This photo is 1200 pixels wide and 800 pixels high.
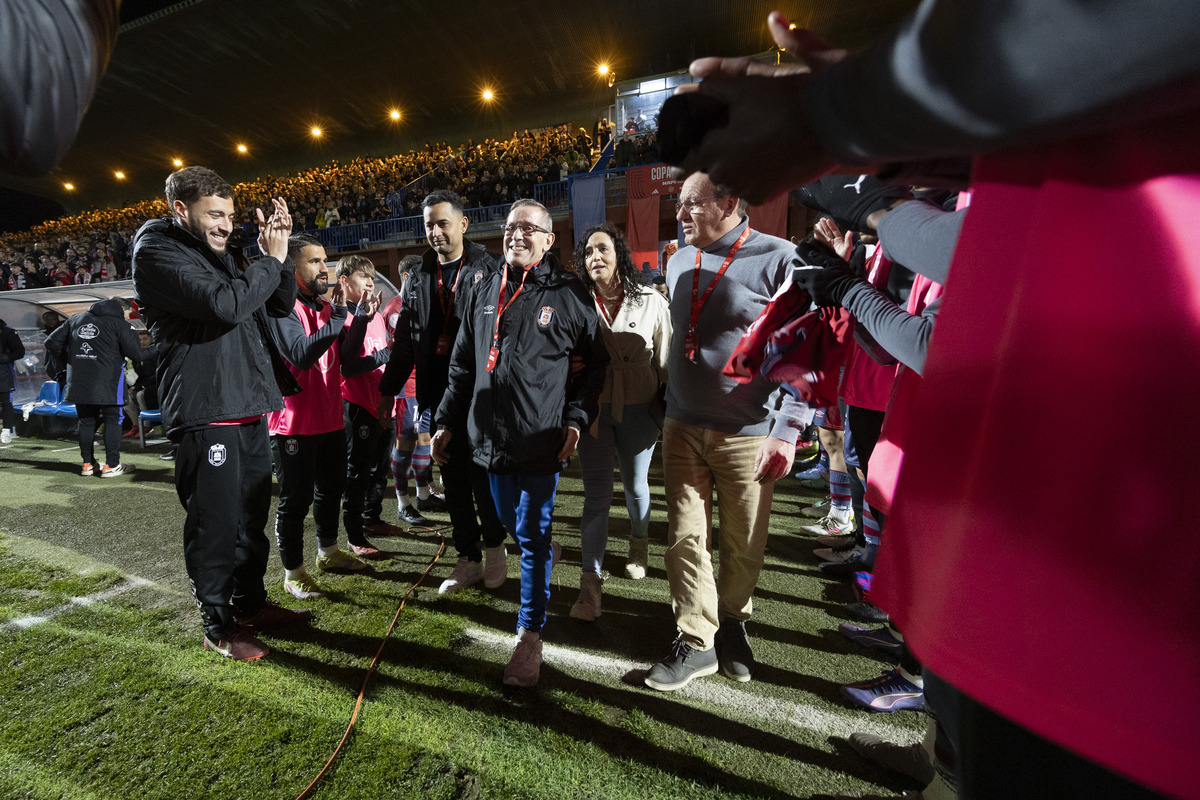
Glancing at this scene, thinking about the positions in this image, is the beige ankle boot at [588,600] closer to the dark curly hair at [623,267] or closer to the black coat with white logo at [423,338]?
the black coat with white logo at [423,338]

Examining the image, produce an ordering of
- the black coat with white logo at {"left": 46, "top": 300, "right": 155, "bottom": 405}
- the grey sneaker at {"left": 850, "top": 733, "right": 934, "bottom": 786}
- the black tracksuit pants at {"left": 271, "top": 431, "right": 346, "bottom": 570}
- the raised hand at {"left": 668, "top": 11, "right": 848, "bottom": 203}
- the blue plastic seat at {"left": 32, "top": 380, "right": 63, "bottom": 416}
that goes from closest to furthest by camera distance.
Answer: the raised hand at {"left": 668, "top": 11, "right": 848, "bottom": 203} → the grey sneaker at {"left": 850, "top": 733, "right": 934, "bottom": 786} → the black tracksuit pants at {"left": 271, "top": 431, "right": 346, "bottom": 570} → the black coat with white logo at {"left": 46, "top": 300, "right": 155, "bottom": 405} → the blue plastic seat at {"left": 32, "top": 380, "right": 63, "bottom": 416}

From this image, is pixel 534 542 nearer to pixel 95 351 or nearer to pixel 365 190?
pixel 95 351

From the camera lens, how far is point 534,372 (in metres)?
2.44

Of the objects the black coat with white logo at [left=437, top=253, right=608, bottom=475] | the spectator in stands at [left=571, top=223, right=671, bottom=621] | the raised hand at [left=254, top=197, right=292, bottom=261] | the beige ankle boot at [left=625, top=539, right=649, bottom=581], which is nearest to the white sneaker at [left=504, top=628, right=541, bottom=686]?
the spectator in stands at [left=571, top=223, right=671, bottom=621]

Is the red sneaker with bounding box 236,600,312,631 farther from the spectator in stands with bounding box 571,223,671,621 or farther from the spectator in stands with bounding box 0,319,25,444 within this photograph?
the spectator in stands with bounding box 0,319,25,444

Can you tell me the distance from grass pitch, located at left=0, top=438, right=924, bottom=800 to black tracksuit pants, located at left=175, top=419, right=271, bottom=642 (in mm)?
410

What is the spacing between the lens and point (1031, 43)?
44 centimetres

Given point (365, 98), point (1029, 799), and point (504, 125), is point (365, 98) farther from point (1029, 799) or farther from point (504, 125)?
point (1029, 799)

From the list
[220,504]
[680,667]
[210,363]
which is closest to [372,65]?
[210,363]

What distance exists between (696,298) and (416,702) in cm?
224

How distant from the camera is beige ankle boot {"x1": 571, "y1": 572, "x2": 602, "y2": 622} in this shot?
296 cm

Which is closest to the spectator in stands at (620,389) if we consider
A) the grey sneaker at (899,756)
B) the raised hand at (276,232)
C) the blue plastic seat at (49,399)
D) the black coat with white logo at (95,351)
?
the grey sneaker at (899,756)

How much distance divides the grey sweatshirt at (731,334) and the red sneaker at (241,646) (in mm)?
2460

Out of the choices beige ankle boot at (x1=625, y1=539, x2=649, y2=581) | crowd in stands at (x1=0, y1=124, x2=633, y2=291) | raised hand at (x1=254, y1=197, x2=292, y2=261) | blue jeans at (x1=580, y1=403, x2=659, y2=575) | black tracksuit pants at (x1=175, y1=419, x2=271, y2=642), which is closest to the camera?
black tracksuit pants at (x1=175, y1=419, x2=271, y2=642)
